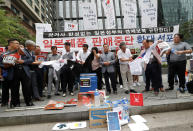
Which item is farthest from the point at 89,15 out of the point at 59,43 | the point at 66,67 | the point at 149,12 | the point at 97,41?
the point at 66,67

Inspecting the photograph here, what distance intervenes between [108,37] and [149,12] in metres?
2.41

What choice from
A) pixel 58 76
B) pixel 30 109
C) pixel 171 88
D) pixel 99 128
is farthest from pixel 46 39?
pixel 171 88

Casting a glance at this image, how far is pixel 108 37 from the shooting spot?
21.4 ft

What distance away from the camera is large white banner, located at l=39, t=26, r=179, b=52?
6.36 metres

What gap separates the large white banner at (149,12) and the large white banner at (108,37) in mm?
335

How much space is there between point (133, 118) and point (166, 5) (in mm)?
53947

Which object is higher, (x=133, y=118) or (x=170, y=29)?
(x=170, y=29)

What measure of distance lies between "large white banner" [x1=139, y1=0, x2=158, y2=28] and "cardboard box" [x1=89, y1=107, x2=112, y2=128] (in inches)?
216

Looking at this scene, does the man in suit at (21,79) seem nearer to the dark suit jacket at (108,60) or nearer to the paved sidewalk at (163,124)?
the paved sidewalk at (163,124)

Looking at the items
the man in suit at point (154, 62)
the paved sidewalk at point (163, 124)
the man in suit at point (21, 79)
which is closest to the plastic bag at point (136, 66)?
the man in suit at point (154, 62)

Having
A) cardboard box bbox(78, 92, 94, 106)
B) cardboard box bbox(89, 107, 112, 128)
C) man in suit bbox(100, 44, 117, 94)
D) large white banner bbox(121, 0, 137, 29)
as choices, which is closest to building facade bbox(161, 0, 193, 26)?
large white banner bbox(121, 0, 137, 29)

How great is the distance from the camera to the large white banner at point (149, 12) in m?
6.29

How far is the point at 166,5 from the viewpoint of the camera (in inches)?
1773

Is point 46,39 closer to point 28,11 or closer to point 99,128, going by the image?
point 99,128
